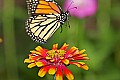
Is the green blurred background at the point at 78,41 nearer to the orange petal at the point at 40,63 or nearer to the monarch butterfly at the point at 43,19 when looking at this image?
the monarch butterfly at the point at 43,19

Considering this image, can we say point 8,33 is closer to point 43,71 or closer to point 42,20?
point 42,20

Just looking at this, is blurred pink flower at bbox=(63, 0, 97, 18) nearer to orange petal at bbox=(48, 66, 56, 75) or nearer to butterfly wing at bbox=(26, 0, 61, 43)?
butterfly wing at bbox=(26, 0, 61, 43)

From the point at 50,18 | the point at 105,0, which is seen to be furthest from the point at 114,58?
the point at 50,18

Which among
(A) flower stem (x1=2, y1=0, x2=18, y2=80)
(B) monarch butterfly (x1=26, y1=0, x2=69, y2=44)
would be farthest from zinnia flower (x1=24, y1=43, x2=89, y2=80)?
(A) flower stem (x1=2, y1=0, x2=18, y2=80)

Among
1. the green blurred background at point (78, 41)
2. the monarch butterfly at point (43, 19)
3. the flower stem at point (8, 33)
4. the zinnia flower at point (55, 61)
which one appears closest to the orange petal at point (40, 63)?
the zinnia flower at point (55, 61)

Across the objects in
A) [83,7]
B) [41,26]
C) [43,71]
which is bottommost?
[43,71]

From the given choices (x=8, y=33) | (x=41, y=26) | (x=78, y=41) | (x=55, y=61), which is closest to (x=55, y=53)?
(x=55, y=61)

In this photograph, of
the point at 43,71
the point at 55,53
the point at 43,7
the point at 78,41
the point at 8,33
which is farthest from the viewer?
the point at 8,33
